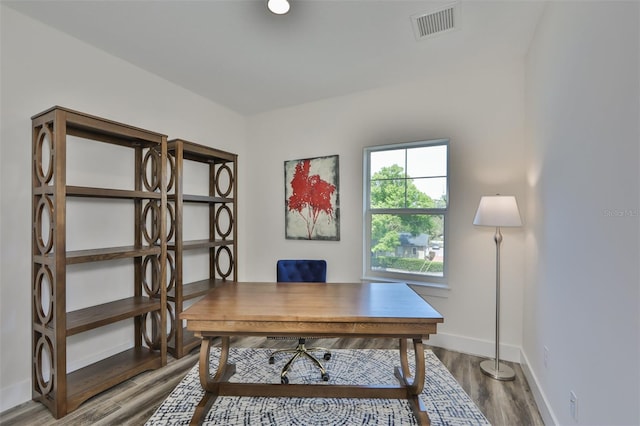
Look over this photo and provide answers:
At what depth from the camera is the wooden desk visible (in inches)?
64.9

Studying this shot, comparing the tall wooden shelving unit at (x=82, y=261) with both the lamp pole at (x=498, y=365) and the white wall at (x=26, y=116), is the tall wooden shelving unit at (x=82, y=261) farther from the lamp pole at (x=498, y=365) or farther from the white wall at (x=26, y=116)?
the lamp pole at (x=498, y=365)

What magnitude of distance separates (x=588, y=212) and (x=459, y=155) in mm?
1655

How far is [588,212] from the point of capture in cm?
133

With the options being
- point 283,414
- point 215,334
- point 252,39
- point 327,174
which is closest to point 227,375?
point 283,414

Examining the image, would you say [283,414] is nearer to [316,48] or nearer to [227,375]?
[227,375]

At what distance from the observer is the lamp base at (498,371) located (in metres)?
2.34

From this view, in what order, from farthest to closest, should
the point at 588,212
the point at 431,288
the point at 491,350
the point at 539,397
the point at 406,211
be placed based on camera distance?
1. the point at 406,211
2. the point at 431,288
3. the point at 491,350
4. the point at 539,397
5. the point at 588,212

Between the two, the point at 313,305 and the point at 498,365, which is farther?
the point at 498,365

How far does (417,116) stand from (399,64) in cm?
58

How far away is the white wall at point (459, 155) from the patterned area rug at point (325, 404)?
68cm

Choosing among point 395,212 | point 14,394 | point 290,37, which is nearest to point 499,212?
point 395,212

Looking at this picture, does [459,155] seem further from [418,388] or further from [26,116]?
[26,116]

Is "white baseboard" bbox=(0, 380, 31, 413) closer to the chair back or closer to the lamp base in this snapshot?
the chair back

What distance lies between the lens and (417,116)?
3086mm
